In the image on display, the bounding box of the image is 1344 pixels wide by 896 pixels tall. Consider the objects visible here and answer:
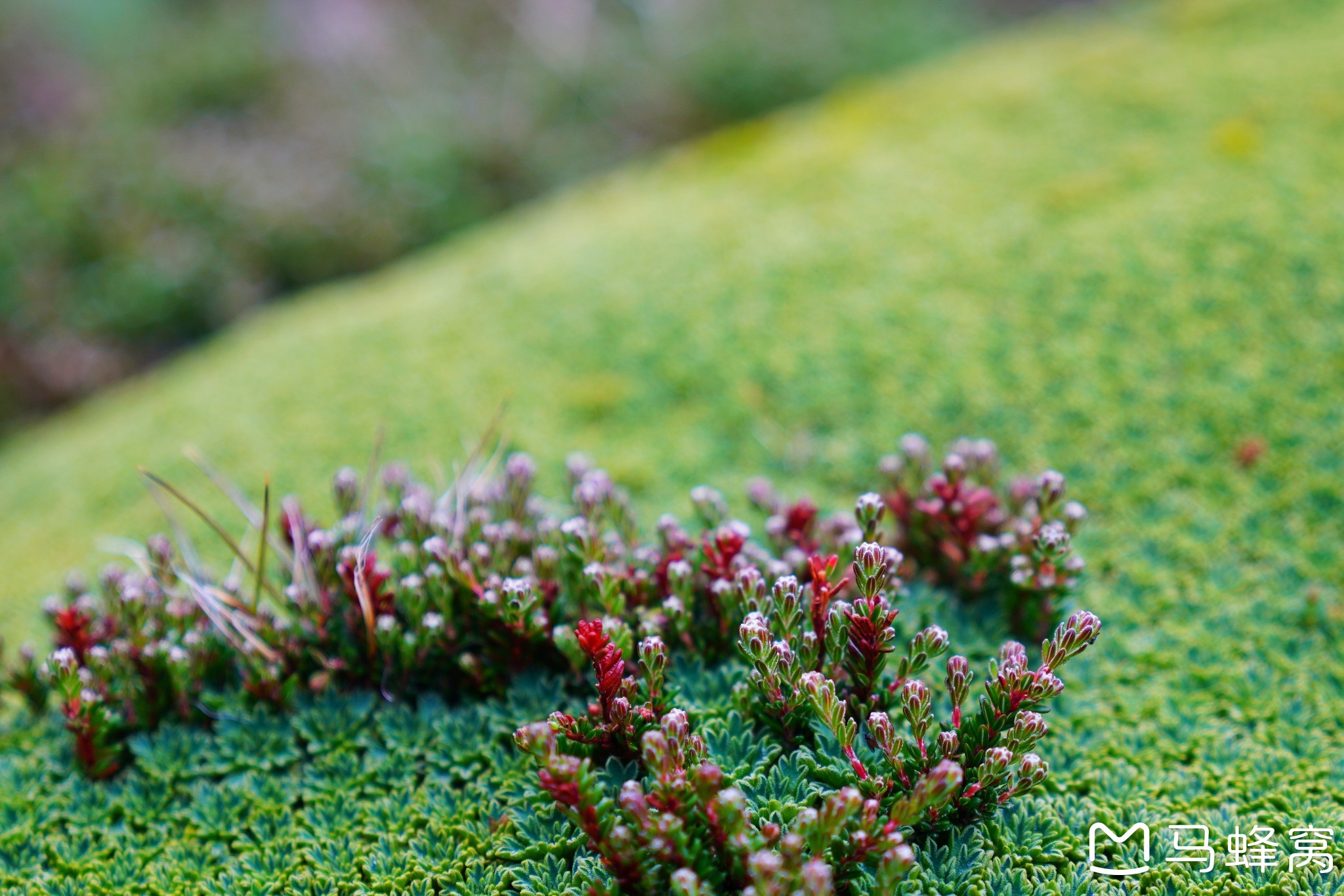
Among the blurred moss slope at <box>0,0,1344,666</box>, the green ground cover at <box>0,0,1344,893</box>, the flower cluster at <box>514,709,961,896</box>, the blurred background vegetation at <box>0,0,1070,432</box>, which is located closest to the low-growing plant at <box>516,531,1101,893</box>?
the flower cluster at <box>514,709,961,896</box>

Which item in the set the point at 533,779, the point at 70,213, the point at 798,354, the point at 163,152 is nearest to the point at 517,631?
the point at 533,779

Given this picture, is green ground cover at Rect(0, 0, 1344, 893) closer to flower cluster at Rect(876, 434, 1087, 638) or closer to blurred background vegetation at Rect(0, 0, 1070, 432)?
flower cluster at Rect(876, 434, 1087, 638)

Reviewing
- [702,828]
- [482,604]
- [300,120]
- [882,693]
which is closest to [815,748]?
[882,693]

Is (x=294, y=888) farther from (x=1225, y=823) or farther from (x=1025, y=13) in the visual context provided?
(x=1025, y=13)
